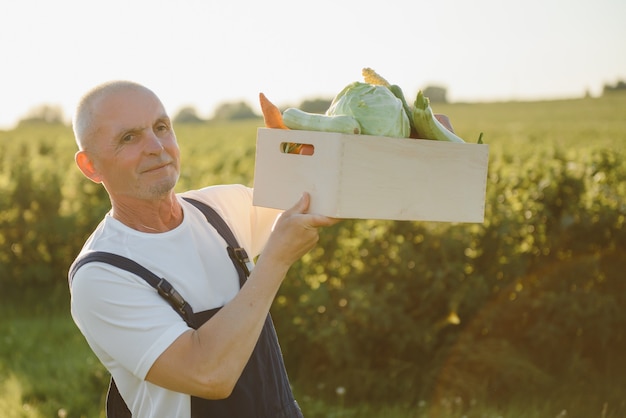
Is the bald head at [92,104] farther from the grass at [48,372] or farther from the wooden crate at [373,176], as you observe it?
the grass at [48,372]

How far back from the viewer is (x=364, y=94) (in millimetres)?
2670

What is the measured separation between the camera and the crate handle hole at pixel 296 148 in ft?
9.12

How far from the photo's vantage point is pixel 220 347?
2.37 m

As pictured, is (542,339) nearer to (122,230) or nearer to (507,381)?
(507,381)

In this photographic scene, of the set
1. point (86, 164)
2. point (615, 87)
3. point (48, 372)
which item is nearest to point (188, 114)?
point (615, 87)

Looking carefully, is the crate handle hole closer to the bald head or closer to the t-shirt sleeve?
the bald head

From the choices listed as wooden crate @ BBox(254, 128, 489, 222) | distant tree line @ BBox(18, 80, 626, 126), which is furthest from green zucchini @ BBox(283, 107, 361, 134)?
distant tree line @ BBox(18, 80, 626, 126)

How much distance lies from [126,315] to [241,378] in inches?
20.1

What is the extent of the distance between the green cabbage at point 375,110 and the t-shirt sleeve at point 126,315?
0.93 m

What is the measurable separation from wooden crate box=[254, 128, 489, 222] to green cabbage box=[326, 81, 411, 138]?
0.06m

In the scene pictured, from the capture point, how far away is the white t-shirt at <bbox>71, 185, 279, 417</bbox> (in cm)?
246

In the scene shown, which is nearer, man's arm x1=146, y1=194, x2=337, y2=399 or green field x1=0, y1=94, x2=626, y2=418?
man's arm x1=146, y1=194, x2=337, y2=399

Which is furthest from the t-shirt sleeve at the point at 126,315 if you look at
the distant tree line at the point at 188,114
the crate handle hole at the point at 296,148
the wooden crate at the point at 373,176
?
the distant tree line at the point at 188,114

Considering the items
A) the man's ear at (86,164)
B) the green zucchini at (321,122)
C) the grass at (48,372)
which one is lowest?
the grass at (48,372)
